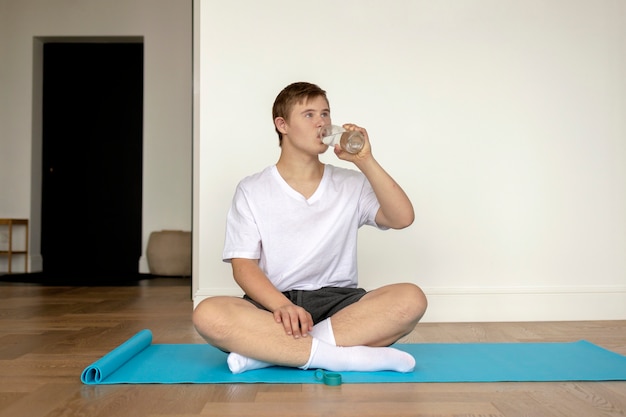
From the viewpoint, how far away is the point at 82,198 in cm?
670

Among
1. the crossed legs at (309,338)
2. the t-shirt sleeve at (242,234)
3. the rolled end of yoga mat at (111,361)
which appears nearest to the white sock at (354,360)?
the crossed legs at (309,338)

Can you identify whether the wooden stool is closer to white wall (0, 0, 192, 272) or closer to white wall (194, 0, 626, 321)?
white wall (0, 0, 192, 272)

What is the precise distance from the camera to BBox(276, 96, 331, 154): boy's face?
2018 mm

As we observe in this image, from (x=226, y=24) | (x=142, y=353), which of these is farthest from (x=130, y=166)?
(x=142, y=353)

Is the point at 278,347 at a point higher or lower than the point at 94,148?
lower

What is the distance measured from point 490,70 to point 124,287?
113 inches

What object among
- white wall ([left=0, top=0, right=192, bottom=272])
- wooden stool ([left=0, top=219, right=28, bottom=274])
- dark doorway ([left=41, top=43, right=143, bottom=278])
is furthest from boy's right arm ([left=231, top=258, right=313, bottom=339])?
dark doorway ([left=41, top=43, right=143, bottom=278])

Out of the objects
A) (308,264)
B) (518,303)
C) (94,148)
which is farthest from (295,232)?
(94,148)

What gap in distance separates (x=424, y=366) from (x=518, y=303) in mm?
1241

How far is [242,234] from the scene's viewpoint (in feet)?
6.59

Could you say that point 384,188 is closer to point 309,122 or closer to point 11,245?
point 309,122

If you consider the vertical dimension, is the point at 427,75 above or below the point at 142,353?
above

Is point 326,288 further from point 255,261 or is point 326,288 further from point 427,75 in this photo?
point 427,75

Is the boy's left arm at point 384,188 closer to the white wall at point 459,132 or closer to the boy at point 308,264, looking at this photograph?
the boy at point 308,264
